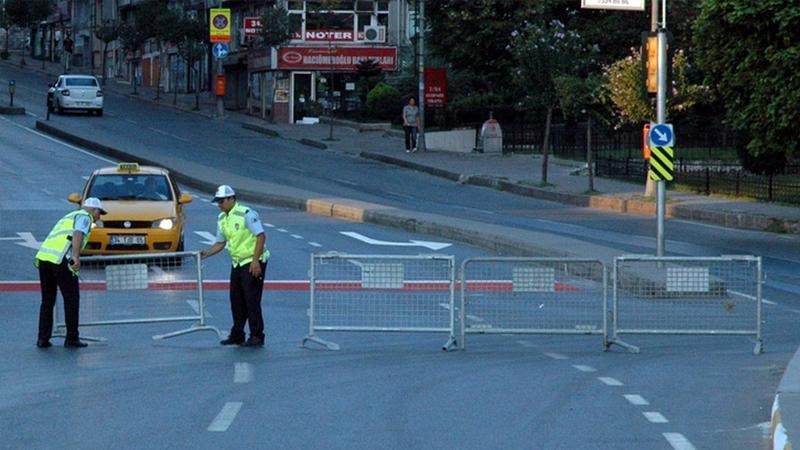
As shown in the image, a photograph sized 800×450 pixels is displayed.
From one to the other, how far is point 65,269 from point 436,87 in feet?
146

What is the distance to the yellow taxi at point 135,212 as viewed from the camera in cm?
2552

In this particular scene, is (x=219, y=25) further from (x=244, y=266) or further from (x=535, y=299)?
(x=535, y=299)

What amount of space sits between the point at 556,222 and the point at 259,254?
18772mm

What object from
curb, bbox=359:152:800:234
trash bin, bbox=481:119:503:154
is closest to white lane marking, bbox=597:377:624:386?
curb, bbox=359:152:800:234

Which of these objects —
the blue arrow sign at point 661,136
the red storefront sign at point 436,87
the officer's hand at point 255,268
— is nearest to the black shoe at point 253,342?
the officer's hand at point 255,268

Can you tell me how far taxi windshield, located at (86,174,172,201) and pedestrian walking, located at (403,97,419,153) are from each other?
2902cm

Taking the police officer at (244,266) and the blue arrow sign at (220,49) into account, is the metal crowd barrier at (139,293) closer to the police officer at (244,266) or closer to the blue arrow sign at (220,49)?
the police officer at (244,266)

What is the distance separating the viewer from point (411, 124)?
56531mm

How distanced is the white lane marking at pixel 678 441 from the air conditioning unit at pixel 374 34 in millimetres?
64723

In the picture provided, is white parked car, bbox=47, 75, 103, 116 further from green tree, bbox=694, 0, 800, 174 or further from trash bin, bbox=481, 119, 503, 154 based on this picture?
green tree, bbox=694, 0, 800, 174

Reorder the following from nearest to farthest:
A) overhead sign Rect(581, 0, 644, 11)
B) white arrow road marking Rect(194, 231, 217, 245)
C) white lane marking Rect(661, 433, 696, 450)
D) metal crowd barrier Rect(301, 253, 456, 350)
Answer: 1. white lane marking Rect(661, 433, 696, 450)
2. metal crowd barrier Rect(301, 253, 456, 350)
3. overhead sign Rect(581, 0, 644, 11)
4. white arrow road marking Rect(194, 231, 217, 245)

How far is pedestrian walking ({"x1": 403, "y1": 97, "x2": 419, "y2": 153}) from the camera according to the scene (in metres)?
56.1

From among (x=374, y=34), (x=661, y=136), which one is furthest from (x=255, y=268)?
(x=374, y=34)

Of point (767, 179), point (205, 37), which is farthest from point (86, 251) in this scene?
point (205, 37)
